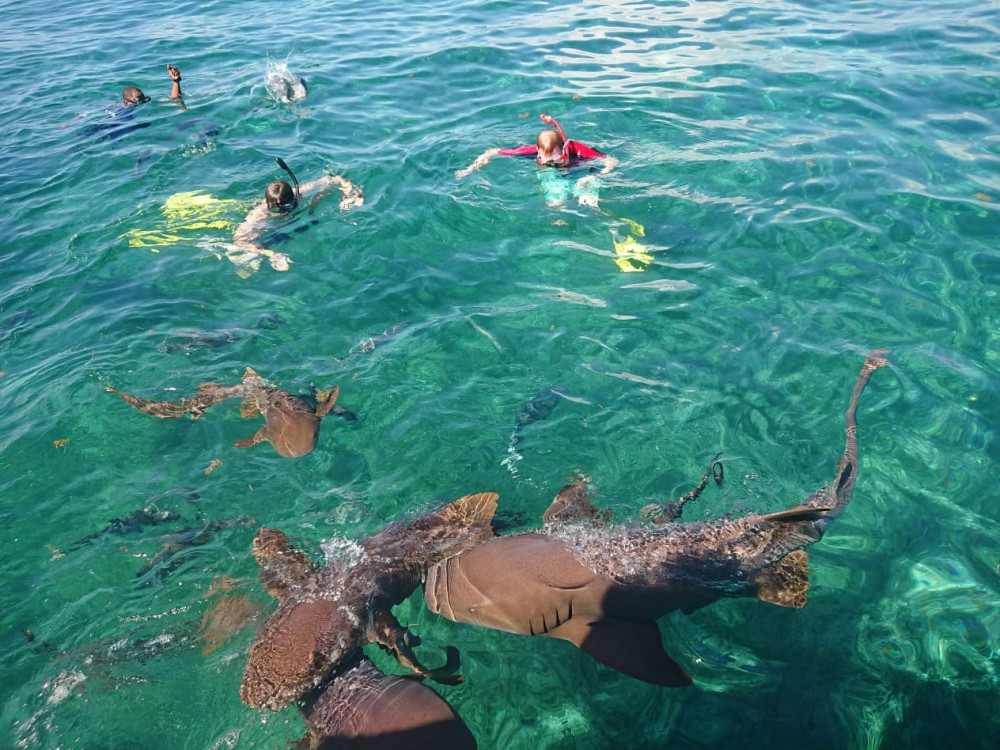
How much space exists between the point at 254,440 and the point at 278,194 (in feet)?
16.0

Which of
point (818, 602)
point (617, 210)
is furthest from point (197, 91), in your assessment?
point (818, 602)

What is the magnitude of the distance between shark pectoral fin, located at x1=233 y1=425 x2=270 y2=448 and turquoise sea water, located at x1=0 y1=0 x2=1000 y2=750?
6.3 inches

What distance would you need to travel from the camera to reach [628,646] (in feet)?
14.4

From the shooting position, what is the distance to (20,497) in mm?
6121

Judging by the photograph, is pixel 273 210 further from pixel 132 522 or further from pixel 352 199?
pixel 132 522

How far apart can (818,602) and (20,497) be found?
292 inches

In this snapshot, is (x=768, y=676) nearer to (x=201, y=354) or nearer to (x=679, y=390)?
(x=679, y=390)

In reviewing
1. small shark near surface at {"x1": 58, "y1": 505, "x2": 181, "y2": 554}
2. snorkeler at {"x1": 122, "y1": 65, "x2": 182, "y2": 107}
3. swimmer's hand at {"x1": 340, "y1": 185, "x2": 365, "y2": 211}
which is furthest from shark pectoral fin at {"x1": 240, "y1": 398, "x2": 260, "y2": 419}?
snorkeler at {"x1": 122, "y1": 65, "x2": 182, "y2": 107}

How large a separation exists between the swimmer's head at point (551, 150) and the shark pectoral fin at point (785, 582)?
7.09 meters

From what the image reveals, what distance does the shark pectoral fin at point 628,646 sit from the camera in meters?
4.20

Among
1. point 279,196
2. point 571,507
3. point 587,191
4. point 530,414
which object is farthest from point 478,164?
point 571,507

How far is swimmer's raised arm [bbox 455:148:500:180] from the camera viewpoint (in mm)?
10547

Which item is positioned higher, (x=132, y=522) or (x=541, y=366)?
(x=541, y=366)

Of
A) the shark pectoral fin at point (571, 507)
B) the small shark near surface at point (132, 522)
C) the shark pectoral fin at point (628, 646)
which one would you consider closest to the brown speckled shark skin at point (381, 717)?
the shark pectoral fin at point (628, 646)
